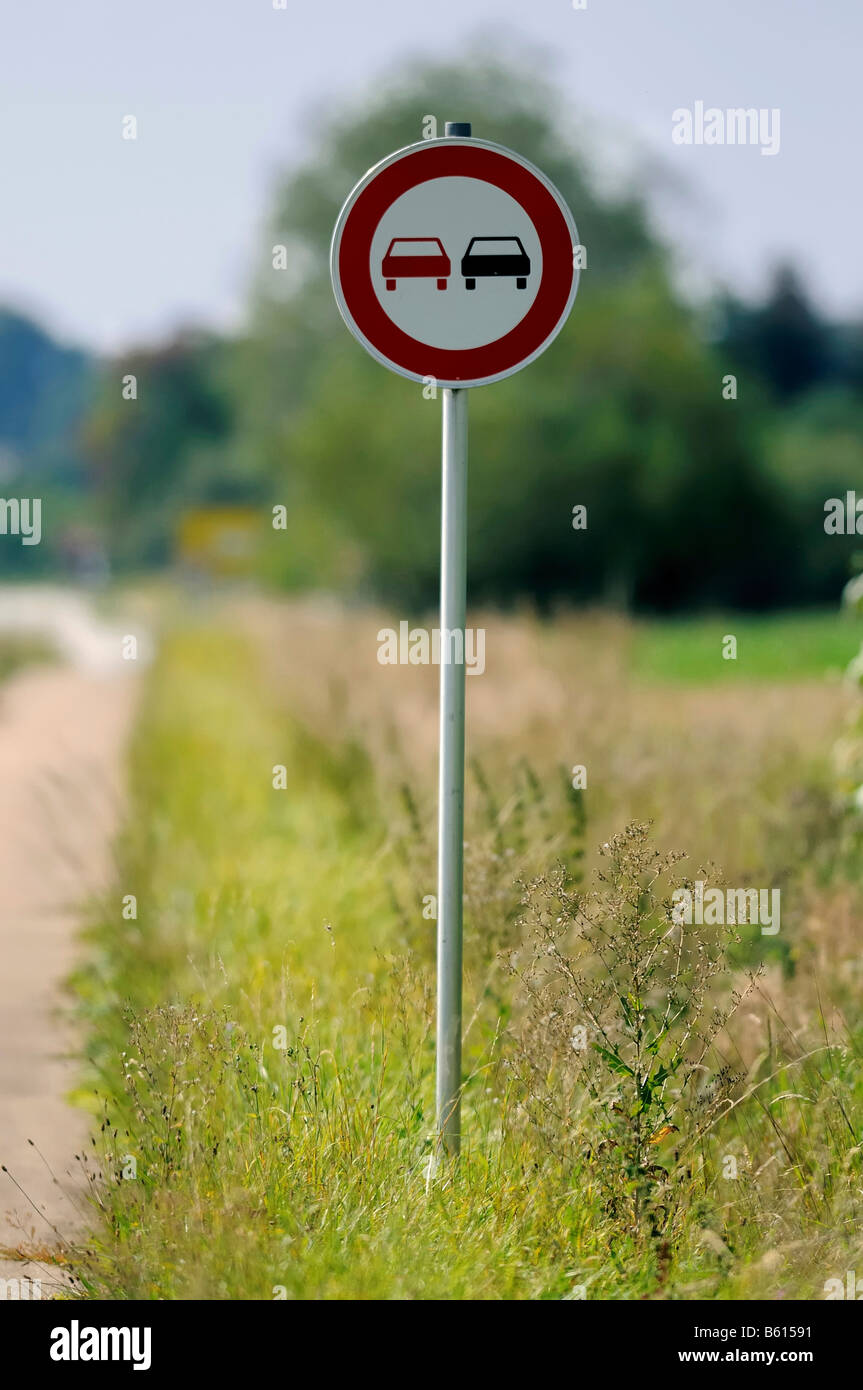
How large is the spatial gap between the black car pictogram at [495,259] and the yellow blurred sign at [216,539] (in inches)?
2079

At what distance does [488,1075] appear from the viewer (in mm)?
4332

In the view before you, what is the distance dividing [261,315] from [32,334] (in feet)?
427

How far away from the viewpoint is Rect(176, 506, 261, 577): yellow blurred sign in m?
59.2

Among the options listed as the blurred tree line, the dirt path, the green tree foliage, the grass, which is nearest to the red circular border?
the grass

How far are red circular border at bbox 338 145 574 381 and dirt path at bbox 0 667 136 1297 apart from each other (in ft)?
8.01

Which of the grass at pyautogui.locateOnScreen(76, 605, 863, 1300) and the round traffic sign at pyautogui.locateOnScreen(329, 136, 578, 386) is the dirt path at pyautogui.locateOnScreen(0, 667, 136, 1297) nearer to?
the grass at pyautogui.locateOnScreen(76, 605, 863, 1300)

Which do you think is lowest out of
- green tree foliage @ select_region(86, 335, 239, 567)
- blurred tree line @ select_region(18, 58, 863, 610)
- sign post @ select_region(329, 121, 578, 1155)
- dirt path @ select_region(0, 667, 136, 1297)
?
dirt path @ select_region(0, 667, 136, 1297)

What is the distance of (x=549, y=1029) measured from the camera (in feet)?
12.6

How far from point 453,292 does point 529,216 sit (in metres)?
0.28

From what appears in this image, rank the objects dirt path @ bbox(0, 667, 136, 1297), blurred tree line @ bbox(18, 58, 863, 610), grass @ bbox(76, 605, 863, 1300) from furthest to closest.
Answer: blurred tree line @ bbox(18, 58, 863, 610), dirt path @ bbox(0, 667, 136, 1297), grass @ bbox(76, 605, 863, 1300)

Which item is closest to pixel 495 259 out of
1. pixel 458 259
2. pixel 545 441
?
pixel 458 259

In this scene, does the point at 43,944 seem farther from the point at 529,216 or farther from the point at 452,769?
the point at 529,216
